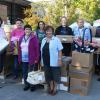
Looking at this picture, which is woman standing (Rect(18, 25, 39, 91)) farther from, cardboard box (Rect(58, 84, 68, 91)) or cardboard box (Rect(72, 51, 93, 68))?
cardboard box (Rect(72, 51, 93, 68))

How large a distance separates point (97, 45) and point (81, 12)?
23.1ft

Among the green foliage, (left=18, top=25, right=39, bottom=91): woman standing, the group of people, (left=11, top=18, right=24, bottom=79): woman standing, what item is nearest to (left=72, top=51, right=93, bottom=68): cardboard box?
the group of people

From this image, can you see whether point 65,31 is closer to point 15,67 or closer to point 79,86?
point 15,67

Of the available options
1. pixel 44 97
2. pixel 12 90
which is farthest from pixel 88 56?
pixel 12 90

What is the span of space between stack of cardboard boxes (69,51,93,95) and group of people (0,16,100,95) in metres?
0.38

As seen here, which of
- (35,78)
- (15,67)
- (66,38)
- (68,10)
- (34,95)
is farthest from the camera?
(68,10)

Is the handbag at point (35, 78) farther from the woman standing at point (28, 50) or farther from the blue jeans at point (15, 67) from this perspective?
the blue jeans at point (15, 67)

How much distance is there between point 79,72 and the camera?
7305 mm

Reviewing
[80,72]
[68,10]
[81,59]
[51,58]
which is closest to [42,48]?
[51,58]

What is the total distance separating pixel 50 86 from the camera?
7324 mm

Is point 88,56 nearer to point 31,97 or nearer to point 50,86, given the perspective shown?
point 50,86

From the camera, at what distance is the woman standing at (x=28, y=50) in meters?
7.43

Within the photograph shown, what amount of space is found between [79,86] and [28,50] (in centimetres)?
154

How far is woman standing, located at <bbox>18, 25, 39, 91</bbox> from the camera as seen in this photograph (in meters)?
7.43
